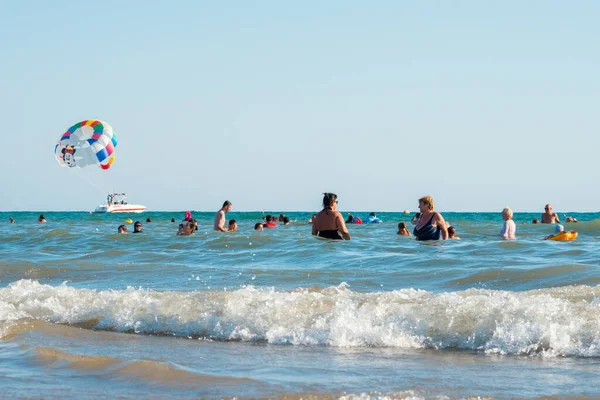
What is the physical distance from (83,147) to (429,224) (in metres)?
16.6

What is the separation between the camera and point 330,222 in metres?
14.9

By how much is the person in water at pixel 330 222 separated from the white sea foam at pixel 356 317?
6278 millimetres

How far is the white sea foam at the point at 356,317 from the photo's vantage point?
19.7ft

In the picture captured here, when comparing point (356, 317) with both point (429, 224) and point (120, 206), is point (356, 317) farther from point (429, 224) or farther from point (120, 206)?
point (120, 206)

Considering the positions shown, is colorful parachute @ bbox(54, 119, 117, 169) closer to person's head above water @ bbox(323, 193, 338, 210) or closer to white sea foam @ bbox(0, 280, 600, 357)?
person's head above water @ bbox(323, 193, 338, 210)

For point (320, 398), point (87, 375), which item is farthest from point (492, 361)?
point (87, 375)

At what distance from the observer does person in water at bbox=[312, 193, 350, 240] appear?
14.5 m

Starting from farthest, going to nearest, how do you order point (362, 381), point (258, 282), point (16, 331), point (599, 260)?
point (599, 260) → point (258, 282) → point (16, 331) → point (362, 381)

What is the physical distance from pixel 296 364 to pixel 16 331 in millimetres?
2735

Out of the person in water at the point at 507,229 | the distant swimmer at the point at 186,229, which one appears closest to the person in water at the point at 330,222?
the person in water at the point at 507,229

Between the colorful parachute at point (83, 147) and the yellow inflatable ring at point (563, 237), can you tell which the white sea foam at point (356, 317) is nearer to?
the yellow inflatable ring at point (563, 237)

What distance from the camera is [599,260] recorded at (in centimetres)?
1139

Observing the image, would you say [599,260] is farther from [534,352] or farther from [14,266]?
[14,266]

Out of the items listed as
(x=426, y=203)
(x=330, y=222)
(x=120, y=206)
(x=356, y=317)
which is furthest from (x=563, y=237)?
(x=120, y=206)
